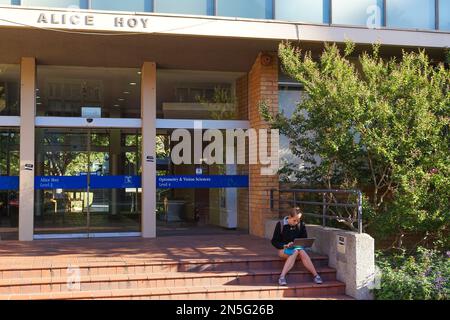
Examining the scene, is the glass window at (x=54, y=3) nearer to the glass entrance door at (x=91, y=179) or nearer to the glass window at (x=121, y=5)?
the glass window at (x=121, y=5)

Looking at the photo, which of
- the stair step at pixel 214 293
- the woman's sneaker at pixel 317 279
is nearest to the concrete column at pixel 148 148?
the stair step at pixel 214 293

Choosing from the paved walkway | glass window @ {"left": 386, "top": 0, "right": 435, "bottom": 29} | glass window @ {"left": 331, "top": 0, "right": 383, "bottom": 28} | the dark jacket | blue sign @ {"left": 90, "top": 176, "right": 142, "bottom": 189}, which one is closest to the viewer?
the dark jacket

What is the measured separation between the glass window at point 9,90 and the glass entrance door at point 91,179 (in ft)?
2.40

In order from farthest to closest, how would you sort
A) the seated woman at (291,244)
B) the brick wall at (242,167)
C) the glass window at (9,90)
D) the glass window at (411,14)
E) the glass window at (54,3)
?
1. the brick wall at (242,167)
2. the glass window at (9,90)
3. the glass window at (411,14)
4. the glass window at (54,3)
5. the seated woman at (291,244)

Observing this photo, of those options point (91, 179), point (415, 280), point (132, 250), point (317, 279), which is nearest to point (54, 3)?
point (91, 179)

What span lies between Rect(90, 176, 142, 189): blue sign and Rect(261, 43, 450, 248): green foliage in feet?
14.0

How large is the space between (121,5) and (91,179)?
3881mm

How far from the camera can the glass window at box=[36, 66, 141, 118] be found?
1223 cm

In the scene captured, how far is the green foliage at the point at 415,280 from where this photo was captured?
303 inches

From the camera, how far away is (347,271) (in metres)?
8.37

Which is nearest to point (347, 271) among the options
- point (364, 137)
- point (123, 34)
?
point (364, 137)

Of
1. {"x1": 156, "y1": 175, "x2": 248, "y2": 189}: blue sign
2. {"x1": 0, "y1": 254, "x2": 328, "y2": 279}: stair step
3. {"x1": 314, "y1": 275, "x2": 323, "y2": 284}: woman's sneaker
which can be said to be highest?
{"x1": 156, "y1": 175, "x2": 248, "y2": 189}: blue sign

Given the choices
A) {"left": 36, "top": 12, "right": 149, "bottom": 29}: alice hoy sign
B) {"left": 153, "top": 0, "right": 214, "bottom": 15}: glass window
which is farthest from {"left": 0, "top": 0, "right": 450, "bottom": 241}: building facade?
{"left": 36, "top": 12, "right": 149, "bottom": 29}: alice hoy sign

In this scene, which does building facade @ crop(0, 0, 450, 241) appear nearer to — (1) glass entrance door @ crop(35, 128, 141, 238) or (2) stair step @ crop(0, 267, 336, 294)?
(1) glass entrance door @ crop(35, 128, 141, 238)
